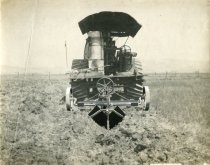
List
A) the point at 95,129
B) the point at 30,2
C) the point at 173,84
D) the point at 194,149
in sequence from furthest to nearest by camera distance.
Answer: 1. the point at 173,84
2. the point at 95,129
3. the point at 194,149
4. the point at 30,2

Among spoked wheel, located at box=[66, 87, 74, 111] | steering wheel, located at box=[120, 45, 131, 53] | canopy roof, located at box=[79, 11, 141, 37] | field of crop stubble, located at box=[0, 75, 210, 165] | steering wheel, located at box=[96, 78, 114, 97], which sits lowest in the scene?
field of crop stubble, located at box=[0, 75, 210, 165]

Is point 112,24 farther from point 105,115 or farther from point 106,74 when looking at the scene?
point 105,115

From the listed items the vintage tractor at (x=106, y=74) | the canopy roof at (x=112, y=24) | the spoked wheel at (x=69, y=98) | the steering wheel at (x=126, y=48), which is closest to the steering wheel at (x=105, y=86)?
the vintage tractor at (x=106, y=74)

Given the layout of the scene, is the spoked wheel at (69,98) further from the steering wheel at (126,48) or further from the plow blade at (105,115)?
the steering wheel at (126,48)

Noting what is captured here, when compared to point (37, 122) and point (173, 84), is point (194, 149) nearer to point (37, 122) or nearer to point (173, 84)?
point (173, 84)

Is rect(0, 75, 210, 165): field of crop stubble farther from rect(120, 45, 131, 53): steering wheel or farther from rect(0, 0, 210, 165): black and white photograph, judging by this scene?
rect(120, 45, 131, 53): steering wheel

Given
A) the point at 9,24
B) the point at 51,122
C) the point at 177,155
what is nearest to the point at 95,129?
the point at 51,122

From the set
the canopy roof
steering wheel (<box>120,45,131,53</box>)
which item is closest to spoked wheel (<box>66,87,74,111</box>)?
the canopy roof
